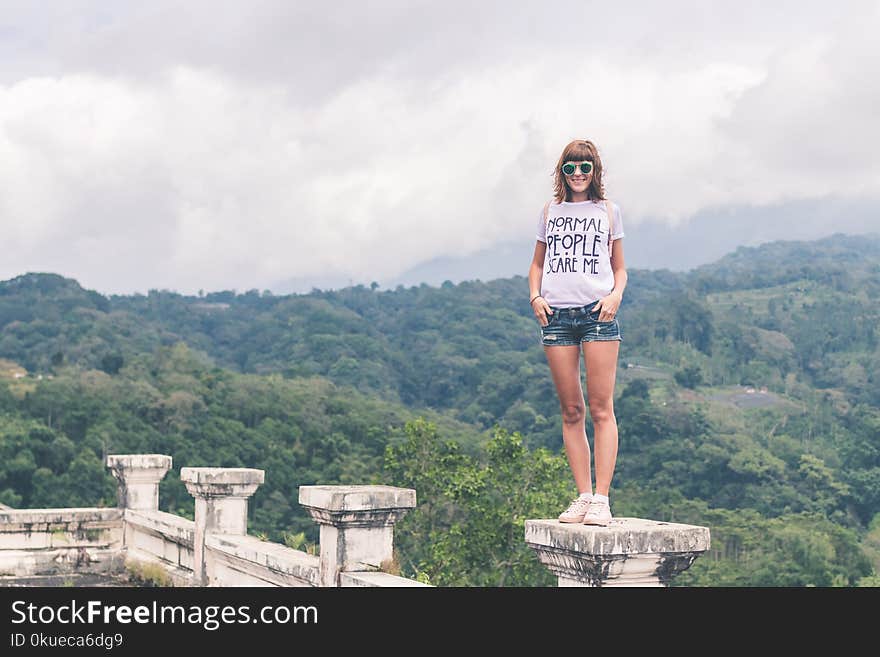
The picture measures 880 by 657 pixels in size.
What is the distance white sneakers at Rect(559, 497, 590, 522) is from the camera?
5266mm

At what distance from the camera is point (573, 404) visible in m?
5.55

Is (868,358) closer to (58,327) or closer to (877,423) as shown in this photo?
(877,423)

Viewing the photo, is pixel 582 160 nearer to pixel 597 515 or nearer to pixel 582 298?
pixel 582 298

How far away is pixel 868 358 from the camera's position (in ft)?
312

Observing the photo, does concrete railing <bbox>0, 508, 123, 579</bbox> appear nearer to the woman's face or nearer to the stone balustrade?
the stone balustrade

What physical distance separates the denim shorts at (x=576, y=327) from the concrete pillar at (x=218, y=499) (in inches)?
169

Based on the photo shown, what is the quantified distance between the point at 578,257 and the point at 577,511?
4.02 ft

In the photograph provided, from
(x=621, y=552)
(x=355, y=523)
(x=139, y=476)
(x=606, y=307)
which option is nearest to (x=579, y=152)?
(x=606, y=307)

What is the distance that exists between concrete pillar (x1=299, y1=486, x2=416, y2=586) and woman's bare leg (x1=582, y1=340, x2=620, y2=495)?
1858 millimetres

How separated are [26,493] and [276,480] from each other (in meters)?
10.6

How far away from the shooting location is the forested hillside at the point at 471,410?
3058 centimetres

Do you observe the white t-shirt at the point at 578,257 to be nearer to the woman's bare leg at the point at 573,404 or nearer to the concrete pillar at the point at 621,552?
the woman's bare leg at the point at 573,404

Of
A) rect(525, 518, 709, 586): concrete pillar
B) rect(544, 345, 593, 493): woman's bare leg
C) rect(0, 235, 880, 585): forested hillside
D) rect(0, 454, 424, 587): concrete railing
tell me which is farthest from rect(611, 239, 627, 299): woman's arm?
rect(0, 235, 880, 585): forested hillside

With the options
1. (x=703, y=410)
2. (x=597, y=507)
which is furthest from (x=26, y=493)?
(x=703, y=410)
